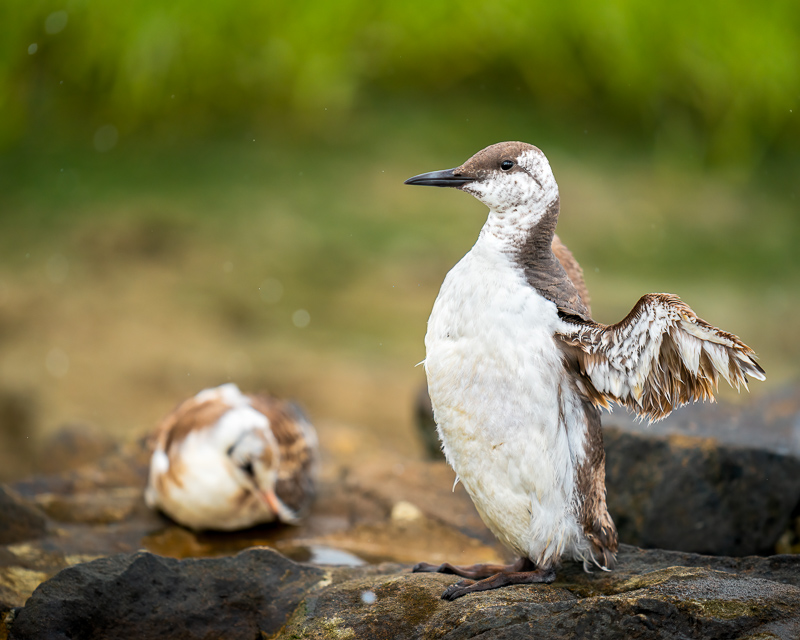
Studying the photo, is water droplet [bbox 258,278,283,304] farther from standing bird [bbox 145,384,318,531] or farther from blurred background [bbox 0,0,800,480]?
standing bird [bbox 145,384,318,531]

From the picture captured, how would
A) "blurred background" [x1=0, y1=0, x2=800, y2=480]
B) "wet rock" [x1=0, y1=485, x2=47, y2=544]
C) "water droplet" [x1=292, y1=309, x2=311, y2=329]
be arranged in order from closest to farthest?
"wet rock" [x1=0, y1=485, x2=47, y2=544]
"blurred background" [x1=0, y1=0, x2=800, y2=480]
"water droplet" [x1=292, y1=309, x2=311, y2=329]

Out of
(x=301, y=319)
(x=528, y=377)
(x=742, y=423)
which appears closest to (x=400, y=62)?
(x=301, y=319)

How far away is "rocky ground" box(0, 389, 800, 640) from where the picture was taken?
84.0 inches

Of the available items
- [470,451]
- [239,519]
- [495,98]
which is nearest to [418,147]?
[495,98]

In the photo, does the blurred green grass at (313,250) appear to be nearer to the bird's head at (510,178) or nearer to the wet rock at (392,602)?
the wet rock at (392,602)

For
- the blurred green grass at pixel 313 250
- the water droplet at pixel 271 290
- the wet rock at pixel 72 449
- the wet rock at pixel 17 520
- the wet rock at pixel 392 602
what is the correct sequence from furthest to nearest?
the water droplet at pixel 271 290, the blurred green grass at pixel 313 250, the wet rock at pixel 72 449, the wet rock at pixel 17 520, the wet rock at pixel 392 602

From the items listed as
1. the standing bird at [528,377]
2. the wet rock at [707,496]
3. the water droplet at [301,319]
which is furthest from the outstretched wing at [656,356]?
the water droplet at [301,319]

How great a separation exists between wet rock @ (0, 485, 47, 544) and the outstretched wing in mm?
2192

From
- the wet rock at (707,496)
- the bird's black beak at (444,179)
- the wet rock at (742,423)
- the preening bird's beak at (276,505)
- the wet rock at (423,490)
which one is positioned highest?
the bird's black beak at (444,179)

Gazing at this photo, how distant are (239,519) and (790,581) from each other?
88.6 inches

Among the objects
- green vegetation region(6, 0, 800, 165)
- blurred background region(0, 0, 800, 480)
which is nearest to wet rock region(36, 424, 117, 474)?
blurred background region(0, 0, 800, 480)

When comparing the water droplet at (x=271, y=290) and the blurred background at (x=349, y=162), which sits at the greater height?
the blurred background at (x=349, y=162)

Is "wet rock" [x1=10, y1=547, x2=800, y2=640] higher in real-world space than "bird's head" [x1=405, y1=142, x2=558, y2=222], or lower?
lower

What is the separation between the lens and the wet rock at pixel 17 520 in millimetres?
3115
